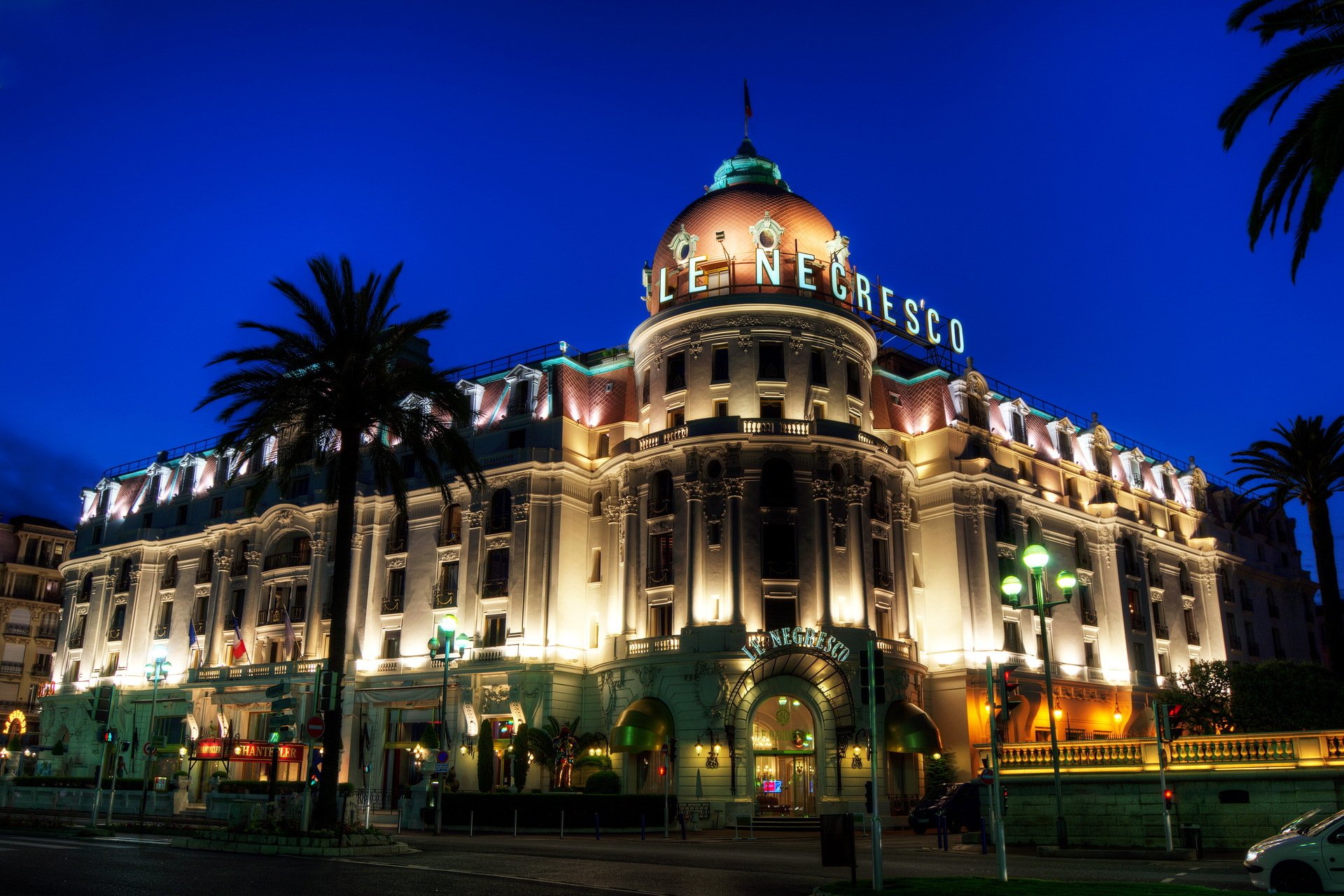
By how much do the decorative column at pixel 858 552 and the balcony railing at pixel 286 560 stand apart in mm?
32934

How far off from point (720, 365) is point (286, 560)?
3049cm

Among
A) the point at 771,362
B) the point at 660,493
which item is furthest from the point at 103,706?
the point at 771,362

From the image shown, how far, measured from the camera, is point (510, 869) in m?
24.9

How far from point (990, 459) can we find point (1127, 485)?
689 inches

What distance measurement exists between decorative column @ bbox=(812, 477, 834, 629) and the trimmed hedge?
12851 mm

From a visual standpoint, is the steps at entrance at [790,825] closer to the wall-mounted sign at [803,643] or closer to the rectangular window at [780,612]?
the wall-mounted sign at [803,643]

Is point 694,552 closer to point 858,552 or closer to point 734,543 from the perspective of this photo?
point 734,543

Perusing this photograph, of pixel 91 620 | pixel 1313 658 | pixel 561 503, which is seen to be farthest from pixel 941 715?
pixel 91 620

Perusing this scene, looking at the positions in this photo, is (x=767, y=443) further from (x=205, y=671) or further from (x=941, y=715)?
(x=205, y=671)

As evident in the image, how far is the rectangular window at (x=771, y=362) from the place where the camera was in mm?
55844

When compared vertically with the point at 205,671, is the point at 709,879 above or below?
below

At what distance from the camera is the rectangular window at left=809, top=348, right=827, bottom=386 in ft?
186

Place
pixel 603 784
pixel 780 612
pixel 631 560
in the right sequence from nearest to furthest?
pixel 603 784
pixel 780 612
pixel 631 560

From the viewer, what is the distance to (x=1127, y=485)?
241 feet
